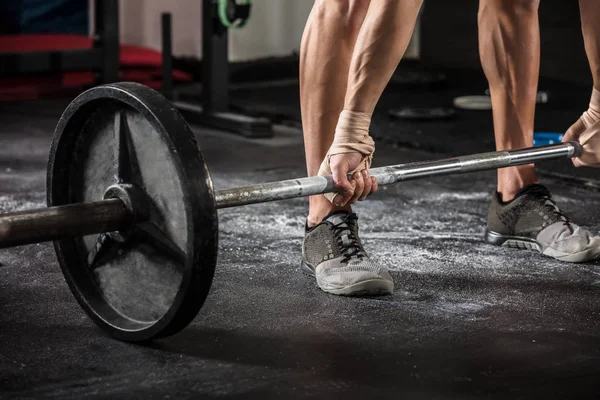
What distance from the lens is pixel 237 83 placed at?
17.2 ft

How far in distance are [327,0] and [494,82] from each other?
486 mm

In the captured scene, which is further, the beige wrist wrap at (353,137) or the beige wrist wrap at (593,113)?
the beige wrist wrap at (593,113)

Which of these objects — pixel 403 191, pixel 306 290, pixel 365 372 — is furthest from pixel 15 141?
pixel 365 372

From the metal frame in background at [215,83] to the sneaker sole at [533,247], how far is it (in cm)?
171

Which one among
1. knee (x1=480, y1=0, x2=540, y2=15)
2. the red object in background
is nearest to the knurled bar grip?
knee (x1=480, y1=0, x2=540, y2=15)

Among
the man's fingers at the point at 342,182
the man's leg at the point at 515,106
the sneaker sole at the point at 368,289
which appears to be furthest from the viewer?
the man's leg at the point at 515,106

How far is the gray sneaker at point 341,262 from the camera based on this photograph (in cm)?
187

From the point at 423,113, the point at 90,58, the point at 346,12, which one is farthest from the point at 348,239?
the point at 90,58

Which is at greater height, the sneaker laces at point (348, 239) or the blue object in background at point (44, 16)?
the blue object in background at point (44, 16)

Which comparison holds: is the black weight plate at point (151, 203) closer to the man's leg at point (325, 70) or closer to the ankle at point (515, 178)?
the man's leg at point (325, 70)

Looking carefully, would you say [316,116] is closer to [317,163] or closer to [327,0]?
[317,163]

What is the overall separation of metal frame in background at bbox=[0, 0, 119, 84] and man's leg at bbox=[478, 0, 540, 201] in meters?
2.70

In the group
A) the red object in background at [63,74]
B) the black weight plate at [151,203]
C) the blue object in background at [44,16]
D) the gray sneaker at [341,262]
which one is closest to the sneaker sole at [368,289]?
the gray sneaker at [341,262]

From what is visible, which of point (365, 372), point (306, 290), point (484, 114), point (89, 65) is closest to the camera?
point (365, 372)
